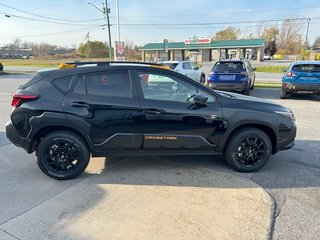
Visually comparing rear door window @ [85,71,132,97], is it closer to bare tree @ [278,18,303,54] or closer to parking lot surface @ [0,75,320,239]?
parking lot surface @ [0,75,320,239]

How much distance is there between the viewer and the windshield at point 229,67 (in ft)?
36.7

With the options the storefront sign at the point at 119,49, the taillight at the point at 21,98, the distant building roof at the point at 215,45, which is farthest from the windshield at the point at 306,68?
the distant building roof at the point at 215,45

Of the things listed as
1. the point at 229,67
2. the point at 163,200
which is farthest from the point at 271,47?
the point at 163,200

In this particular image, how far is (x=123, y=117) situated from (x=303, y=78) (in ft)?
29.7

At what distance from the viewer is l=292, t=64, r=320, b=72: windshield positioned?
1001cm

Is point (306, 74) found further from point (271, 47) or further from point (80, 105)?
point (271, 47)

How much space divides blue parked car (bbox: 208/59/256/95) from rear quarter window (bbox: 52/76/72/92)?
8467mm

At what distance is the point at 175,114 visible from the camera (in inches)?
147

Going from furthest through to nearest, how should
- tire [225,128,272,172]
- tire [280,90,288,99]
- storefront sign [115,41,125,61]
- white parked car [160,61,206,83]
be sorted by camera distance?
storefront sign [115,41,125,61] → white parked car [160,61,206,83] → tire [280,90,288,99] → tire [225,128,272,172]

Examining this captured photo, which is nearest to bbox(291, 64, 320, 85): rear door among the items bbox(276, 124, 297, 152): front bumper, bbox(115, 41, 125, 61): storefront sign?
bbox(276, 124, 297, 152): front bumper

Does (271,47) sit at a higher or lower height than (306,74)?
higher

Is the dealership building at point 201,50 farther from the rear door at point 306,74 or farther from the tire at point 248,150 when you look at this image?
the tire at point 248,150

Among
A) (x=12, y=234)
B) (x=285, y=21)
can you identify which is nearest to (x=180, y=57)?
(x=285, y=21)

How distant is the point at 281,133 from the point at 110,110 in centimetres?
267
